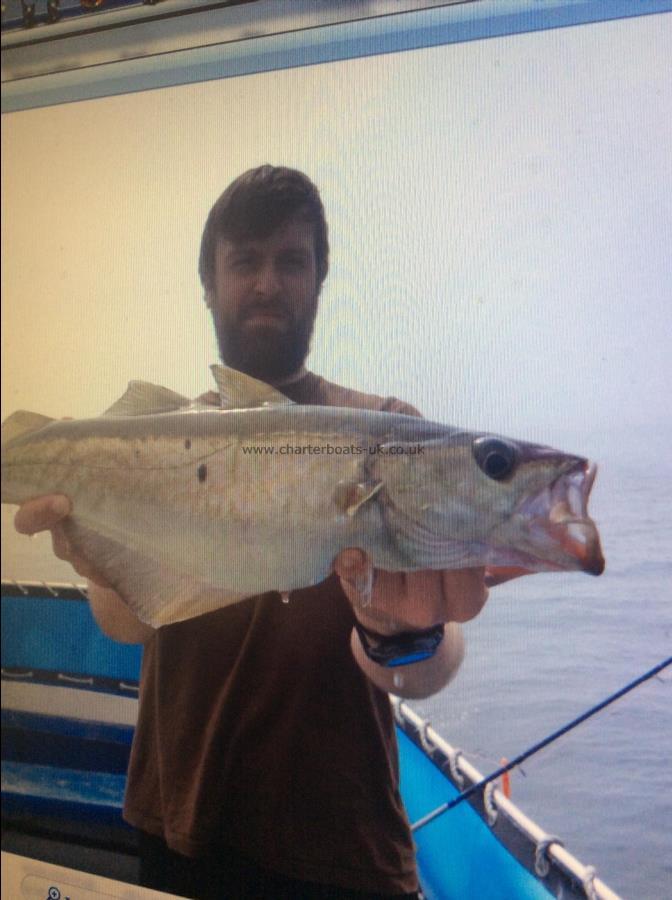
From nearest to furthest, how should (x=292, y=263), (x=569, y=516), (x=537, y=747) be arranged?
(x=569, y=516) < (x=537, y=747) < (x=292, y=263)

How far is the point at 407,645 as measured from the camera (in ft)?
2.33

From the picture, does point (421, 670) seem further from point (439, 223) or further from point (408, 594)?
point (439, 223)

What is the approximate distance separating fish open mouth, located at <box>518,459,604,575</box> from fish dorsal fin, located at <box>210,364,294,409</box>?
288mm

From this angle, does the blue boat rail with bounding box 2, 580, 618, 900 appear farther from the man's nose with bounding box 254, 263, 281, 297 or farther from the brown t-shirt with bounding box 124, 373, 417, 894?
the man's nose with bounding box 254, 263, 281, 297

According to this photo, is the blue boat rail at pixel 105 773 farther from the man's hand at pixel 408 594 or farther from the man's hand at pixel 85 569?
the man's hand at pixel 408 594

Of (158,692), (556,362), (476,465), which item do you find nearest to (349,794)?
(158,692)

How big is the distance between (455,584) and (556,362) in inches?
9.9

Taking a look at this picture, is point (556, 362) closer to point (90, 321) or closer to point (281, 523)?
point (281, 523)

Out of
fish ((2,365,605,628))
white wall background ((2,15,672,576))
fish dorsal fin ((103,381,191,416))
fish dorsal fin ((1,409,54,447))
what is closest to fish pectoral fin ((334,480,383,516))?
fish ((2,365,605,628))

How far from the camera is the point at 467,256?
0.73 metres

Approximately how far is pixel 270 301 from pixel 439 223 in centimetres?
22

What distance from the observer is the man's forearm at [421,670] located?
2.33 feet

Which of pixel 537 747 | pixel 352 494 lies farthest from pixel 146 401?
pixel 537 747

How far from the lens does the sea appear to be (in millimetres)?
659
